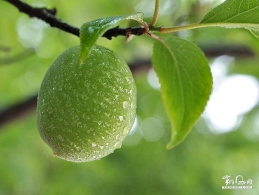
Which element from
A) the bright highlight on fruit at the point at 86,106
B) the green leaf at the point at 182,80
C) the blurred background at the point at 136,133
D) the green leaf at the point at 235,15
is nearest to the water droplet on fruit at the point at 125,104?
the bright highlight on fruit at the point at 86,106

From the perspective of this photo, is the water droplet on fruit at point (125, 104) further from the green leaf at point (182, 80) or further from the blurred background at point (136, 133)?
the blurred background at point (136, 133)

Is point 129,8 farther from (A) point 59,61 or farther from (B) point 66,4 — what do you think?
(A) point 59,61

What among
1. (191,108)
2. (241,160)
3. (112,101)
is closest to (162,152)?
(241,160)

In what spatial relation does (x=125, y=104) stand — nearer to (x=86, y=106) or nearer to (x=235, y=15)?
(x=86, y=106)

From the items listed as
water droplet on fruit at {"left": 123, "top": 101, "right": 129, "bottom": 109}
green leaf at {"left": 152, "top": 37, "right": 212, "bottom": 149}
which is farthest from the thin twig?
water droplet on fruit at {"left": 123, "top": 101, "right": 129, "bottom": 109}

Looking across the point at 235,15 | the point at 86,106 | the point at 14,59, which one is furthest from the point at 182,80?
the point at 14,59

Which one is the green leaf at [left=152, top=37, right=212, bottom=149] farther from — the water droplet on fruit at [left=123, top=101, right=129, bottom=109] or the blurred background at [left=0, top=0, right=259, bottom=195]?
the blurred background at [left=0, top=0, right=259, bottom=195]
